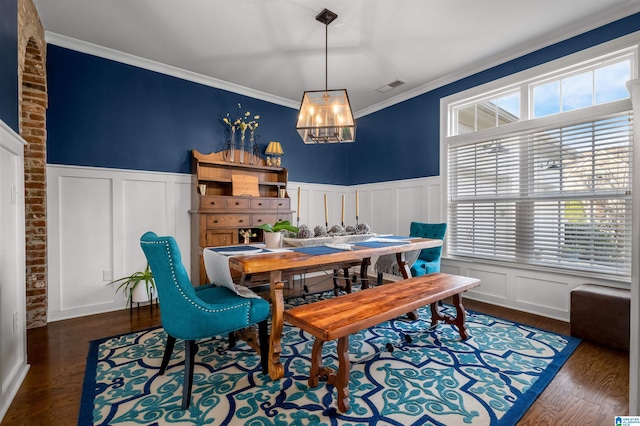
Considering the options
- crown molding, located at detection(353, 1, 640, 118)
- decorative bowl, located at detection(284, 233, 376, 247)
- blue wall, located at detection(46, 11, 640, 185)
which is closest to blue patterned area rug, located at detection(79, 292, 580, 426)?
decorative bowl, located at detection(284, 233, 376, 247)

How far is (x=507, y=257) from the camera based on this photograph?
11.4ft

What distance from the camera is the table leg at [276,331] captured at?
6.34 feet

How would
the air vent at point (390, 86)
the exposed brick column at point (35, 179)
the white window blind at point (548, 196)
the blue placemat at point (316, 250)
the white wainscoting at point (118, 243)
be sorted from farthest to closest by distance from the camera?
the air vent at point (390, 86) < the white wainscoting at point (118, 243) < the exposed brick column at point (35, 179) < the white window blind at point (548, 196) < the blue placemat at point (316, 250)

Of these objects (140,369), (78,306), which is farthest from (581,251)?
(78,306)

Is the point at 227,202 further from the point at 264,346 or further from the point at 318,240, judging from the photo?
the point at 264,346

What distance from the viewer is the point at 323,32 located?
118 inches

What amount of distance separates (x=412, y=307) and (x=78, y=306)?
3.47 meters

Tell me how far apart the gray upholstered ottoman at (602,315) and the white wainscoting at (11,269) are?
13.4 ft

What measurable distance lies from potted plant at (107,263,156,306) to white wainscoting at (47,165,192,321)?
0.26ft

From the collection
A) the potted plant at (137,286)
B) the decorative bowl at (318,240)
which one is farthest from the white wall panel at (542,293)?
the potted plant at (137,286)

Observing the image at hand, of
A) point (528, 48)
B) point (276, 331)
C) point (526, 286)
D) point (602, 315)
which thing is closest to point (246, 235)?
point (276, 331)

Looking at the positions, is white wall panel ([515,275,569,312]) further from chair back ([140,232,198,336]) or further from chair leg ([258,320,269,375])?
chair back ([140,232,198,336])

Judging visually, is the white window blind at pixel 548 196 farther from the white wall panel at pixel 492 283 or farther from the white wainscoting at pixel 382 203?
the white wainscoting at pixel 382 203

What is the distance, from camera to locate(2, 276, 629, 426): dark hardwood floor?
63.4 inches
